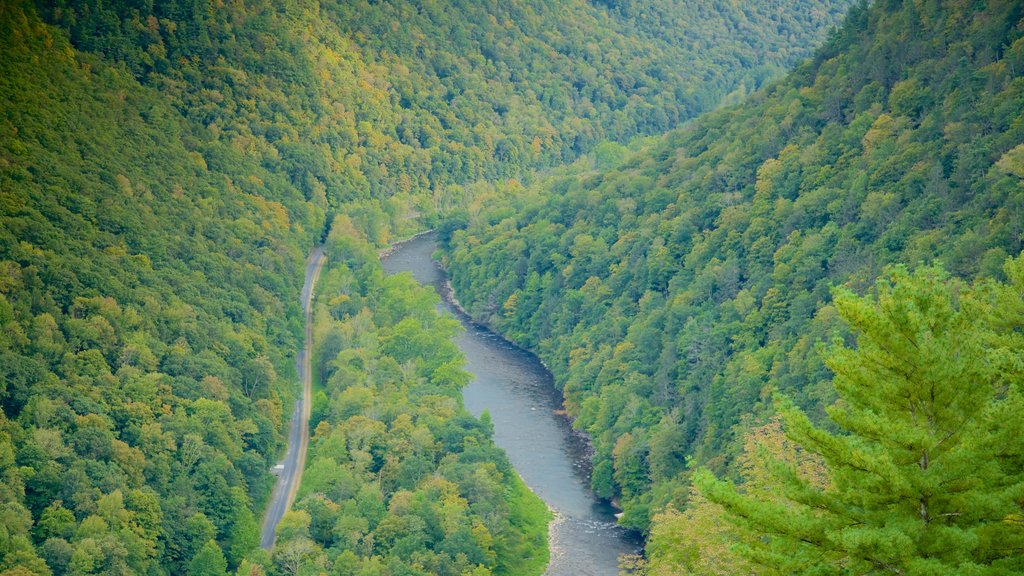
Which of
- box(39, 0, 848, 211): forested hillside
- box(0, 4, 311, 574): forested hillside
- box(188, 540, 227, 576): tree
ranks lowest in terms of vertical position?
box(188, 540, 227, 576): tree

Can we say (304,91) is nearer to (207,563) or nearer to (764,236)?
(764,236)

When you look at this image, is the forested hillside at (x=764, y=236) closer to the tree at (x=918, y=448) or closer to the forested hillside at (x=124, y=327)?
the forested hillside at (x=124, y=327)

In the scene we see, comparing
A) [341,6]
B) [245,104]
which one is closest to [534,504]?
[245,104]

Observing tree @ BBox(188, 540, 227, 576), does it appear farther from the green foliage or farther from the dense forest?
the green foliage

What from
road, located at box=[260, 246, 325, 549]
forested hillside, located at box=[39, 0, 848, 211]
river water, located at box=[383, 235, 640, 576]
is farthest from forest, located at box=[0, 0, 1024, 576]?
river water, located at box=[383, 235, 640, 576]

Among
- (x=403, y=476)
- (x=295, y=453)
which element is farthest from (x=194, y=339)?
(x=403, y=476)

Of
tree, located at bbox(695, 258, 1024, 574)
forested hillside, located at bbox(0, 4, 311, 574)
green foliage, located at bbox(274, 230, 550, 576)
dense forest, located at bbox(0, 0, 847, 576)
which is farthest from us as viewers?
green foliage, located at bbox(274, 230, 550, 576)

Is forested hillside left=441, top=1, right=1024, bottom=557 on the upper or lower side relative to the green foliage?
upper
